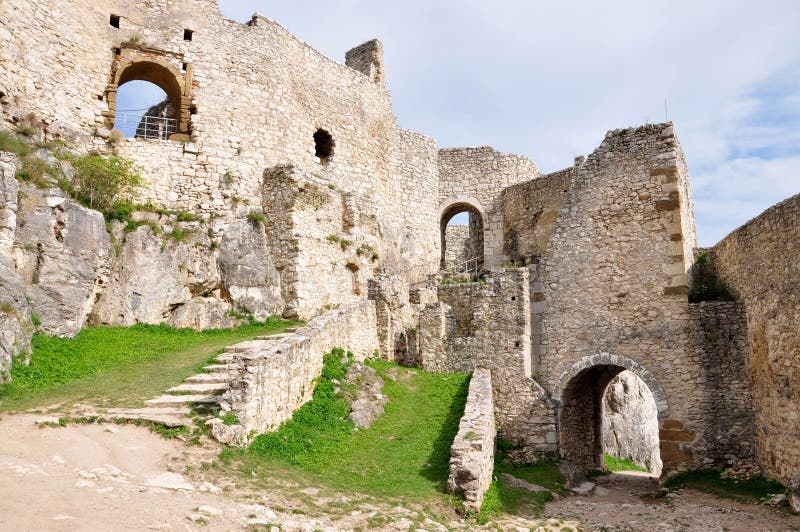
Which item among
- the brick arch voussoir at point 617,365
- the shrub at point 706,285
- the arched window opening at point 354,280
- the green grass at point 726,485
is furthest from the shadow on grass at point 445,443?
the shrub at point 706,285

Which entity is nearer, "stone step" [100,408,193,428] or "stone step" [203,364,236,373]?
"stone step" [100,408,193,428]

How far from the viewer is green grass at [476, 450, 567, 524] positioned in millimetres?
11459

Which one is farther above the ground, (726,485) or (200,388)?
(200,388)

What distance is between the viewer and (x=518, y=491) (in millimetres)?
13602

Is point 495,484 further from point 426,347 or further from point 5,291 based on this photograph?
point 5,291

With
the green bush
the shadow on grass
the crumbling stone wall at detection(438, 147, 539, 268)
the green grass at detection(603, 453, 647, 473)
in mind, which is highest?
the crumbling stone wall at detection(438, 147, 539, 268)

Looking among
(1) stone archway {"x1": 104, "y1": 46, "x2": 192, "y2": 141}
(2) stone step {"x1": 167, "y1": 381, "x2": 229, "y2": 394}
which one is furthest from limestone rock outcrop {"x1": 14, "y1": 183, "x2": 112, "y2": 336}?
(1) stone archway {"x1": 104, "y1": 46, "x2": 192, "y2": 141}

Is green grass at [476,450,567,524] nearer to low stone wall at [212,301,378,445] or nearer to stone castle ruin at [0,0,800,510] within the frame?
stone castle ruin at [0,0,800,510]

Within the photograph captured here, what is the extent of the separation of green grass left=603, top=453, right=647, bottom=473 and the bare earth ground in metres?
12.2

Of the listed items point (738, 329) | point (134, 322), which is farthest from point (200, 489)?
point (738, 329)

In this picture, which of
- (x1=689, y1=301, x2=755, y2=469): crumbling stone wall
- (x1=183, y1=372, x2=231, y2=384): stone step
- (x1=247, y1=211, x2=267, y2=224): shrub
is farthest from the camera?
(x1=247, y1=211, x2=267, y2=224): shrub

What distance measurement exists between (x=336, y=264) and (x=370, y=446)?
29.0 feet

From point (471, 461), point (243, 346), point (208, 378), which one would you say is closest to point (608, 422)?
point (471, 461)

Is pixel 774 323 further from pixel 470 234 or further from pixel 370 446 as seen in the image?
pixel 470 234
